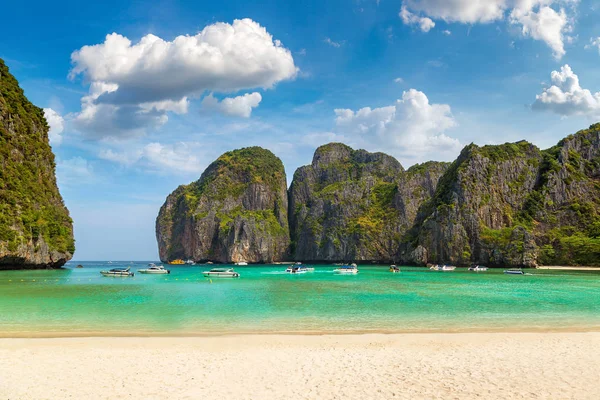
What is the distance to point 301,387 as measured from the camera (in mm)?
10430

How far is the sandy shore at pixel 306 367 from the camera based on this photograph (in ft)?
32.9

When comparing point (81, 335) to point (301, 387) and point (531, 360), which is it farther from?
point (531, 360)

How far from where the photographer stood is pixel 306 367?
1255 cm

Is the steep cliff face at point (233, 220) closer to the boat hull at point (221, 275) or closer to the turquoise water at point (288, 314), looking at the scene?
the boat hull at point (221, 275)

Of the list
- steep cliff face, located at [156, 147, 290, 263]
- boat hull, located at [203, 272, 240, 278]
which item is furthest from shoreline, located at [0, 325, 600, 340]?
steep cliff face, located at [156, 147, 290, 263]

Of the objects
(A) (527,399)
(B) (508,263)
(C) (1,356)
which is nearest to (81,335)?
(C) (1,356)

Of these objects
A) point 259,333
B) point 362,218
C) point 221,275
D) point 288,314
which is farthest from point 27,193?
point 362,218

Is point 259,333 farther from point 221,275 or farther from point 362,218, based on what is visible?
point 362,218

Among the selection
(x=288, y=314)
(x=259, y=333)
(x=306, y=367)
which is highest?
(x=306, y=367)

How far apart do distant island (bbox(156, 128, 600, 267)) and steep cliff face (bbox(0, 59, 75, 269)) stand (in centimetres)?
8606

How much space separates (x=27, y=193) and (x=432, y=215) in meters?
105

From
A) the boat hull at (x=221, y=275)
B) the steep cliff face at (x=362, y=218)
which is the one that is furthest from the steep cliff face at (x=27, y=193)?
the steep cliff face at (x=362, y=218)

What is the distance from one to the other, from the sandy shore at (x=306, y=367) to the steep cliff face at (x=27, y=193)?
2423 inches

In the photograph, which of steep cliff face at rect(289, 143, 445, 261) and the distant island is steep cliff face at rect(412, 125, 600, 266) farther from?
steep cliff face at rect(289, 143, 445, 261)
